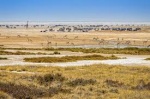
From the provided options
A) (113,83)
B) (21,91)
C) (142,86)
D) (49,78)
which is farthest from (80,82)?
(21,91)

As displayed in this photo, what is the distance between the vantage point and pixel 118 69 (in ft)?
115

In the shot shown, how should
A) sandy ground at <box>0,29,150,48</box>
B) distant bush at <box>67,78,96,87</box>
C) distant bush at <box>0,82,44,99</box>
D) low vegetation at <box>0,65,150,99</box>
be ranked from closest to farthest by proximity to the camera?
distant bush at <box>0,82,44,99</box>
low vegetation at <box>0,65,150,99</box>
distant bush at <box>67,78,96,87</box>
sandy ground at <box>0,29,150,48</box>

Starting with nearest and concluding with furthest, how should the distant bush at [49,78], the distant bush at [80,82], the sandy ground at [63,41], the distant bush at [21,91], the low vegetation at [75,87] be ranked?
the distant bush at [21,91], the low vegetation at [75,87], the distant bush at [80,82], the distant bush at [49,78], the sandy ground at [63,41]

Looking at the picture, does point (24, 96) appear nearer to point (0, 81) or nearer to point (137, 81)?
point (0, 81)

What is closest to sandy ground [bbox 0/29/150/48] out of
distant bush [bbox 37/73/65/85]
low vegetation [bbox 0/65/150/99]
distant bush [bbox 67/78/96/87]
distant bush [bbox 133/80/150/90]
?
low vegetation [bbox 0/65/150/99]

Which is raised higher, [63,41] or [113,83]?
[113,83]

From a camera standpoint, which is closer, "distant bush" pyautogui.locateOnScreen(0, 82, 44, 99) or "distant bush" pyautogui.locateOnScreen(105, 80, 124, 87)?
"distant bush" pyautogui.locateOnScreen(0, 82, 44, 99)

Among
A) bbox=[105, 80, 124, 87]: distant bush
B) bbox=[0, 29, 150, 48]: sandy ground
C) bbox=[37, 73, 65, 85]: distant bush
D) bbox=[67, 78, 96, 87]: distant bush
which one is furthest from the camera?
bbox=[0, 29, 150, 48]: sandy ground

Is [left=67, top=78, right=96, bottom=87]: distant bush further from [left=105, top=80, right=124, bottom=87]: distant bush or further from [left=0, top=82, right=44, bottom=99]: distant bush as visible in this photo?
[left=0, top=82, right=44, bottom=99]: distant bush

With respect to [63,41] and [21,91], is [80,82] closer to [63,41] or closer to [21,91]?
[21,91]

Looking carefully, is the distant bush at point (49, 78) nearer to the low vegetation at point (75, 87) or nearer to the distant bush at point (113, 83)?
the low vegetation at point (75, 87)

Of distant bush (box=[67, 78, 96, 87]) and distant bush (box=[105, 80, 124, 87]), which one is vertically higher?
distant bush (box=[67, 78, 96, 87])

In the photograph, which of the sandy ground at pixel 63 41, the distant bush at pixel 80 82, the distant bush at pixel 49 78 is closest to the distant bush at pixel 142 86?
the distant bush at pixel 80 82

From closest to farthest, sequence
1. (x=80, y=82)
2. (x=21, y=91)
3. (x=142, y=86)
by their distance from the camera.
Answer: (x=21, y=91) < (x=142, y=86) < (x=80, y=82)
